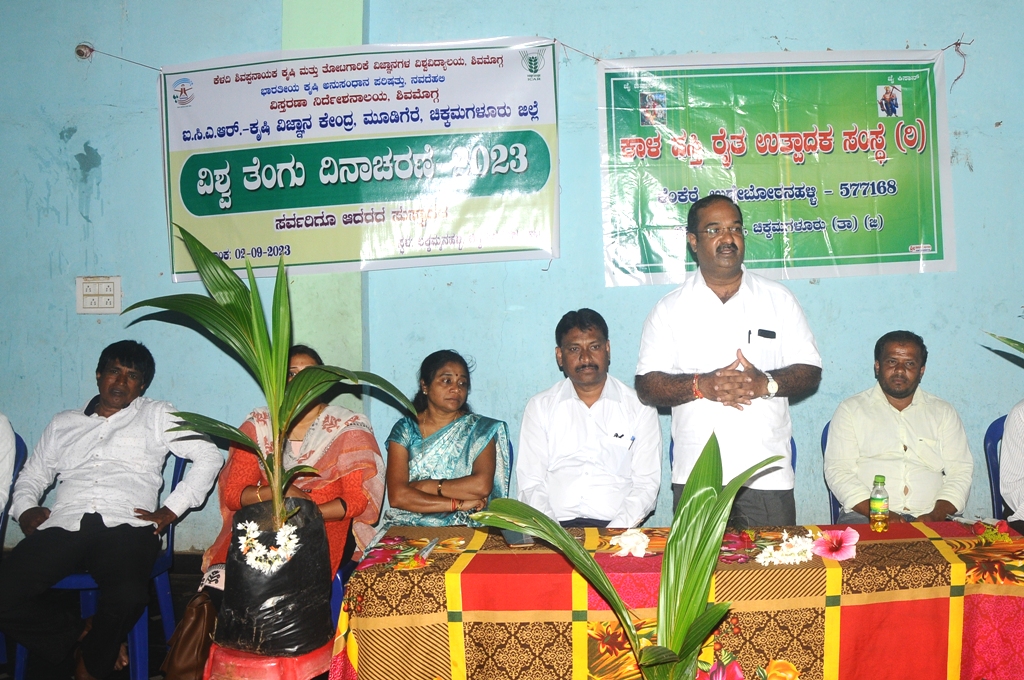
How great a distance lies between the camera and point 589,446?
135 inches

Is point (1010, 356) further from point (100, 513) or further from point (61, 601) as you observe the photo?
point (61, 601)

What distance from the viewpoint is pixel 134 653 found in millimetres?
3252

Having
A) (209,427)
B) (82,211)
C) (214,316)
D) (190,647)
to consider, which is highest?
(82,211)

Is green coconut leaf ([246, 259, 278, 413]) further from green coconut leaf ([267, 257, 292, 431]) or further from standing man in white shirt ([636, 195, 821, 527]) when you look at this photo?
standing man in white shirt ([636, 195, 821, 527])

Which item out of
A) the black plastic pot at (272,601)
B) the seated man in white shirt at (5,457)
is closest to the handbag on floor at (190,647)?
the black plastic pot at (272,601)

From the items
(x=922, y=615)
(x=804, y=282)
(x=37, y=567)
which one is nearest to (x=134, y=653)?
(x=37, y=567)

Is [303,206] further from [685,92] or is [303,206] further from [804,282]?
[804,282]

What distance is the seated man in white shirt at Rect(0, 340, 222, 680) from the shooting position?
3.19 m

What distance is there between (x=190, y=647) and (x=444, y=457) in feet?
3.99

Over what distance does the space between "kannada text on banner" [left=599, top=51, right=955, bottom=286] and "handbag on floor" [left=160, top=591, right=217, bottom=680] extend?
105 inches

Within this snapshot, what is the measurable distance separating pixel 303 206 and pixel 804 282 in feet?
8.37

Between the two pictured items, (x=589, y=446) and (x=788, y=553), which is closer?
(x=788, y=553)

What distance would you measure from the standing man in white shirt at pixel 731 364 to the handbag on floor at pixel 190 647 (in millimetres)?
1847

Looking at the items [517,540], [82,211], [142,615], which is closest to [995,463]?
[517,540]
